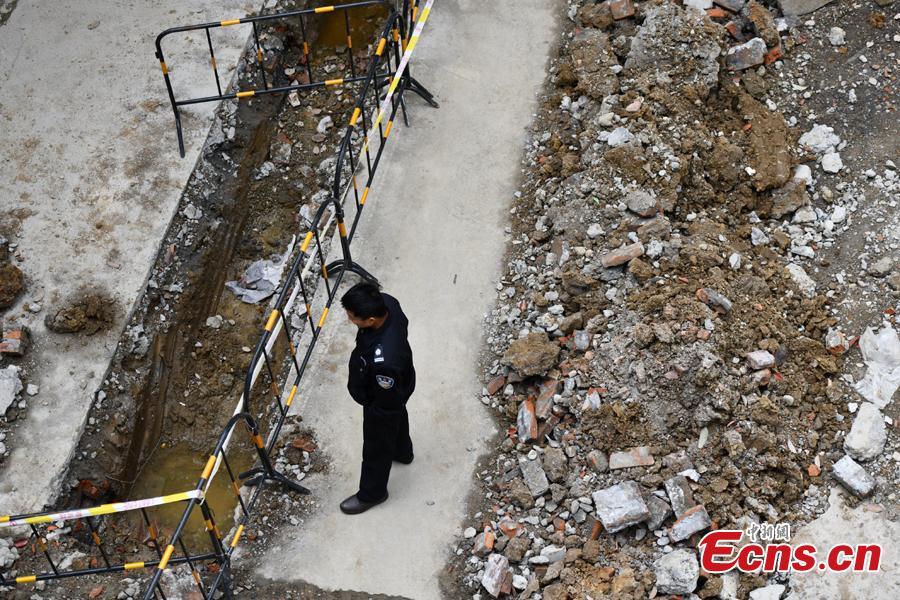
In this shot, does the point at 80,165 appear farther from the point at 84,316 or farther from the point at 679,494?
the point at 679,494

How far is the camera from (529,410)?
21.2 ft

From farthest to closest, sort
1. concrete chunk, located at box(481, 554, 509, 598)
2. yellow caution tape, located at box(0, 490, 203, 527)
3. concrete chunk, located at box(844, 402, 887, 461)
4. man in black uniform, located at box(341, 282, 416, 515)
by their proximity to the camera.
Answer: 1. concrete chunk, located at box(844, 402, 887, 461)
2. concrete chunk, located at box(481, 554, 509, 598)
3. man in black uniform, located at box(341, 282, 416, 515)
4. yellow caution tape, located at box(0, 490, 203, 527)

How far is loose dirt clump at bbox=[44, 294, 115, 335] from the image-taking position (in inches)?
274

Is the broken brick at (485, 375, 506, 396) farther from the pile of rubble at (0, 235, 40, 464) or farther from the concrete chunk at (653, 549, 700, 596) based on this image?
the pile of rubble at (0, 235, 40, 464)


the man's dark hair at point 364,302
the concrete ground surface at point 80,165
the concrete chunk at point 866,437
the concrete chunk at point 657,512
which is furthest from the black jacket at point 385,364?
the concrete chunk at point 866,437

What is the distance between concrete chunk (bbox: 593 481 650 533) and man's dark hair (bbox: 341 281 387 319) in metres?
1.98

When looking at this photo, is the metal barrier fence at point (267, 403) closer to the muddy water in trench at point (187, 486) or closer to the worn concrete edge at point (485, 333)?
the muddy water in trench at point (187, 486)

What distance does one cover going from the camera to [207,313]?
25.4 ft

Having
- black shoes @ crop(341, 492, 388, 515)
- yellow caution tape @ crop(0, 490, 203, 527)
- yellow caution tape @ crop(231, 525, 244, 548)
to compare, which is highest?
yellow caution tape @ crop(0, 490, 203, 527)

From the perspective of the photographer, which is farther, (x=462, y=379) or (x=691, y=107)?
(x=691, y=107)

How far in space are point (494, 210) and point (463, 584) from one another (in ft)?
10.7

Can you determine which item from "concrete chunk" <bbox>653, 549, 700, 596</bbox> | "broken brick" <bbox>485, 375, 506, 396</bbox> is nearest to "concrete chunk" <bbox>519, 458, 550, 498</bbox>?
"broken brick" <bbox>485, 375, 506, 396</bbox>

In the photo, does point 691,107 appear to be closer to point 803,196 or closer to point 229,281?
point 803,196

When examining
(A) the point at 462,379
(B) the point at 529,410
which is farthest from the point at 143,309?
(B) the point at 529,410
